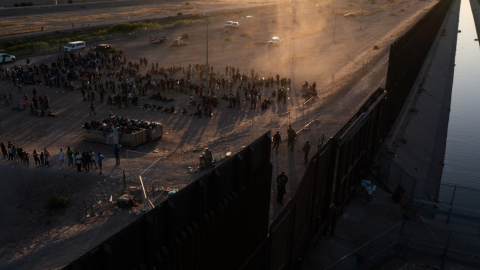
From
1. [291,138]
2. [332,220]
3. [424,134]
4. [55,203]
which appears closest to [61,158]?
[55,203]

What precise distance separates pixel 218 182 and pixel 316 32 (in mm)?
88153

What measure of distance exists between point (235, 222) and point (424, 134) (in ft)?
114

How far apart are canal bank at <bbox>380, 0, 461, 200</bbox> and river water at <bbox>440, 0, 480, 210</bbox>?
34.2 inches

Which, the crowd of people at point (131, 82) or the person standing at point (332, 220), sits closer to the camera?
the person standing at point (332, 220)

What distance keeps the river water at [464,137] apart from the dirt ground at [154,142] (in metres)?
9.48

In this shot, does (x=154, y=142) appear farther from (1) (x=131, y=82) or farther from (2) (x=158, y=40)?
(2) (x=158, y=40)

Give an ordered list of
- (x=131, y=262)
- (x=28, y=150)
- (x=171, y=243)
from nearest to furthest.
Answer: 1. (x=131, y=262)
2. (x=171, y=243)
3. (x=28, y=150)

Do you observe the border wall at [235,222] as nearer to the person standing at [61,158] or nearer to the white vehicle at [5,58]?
the person standing at [61,158]

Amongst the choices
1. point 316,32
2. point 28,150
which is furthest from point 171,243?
point 316,32

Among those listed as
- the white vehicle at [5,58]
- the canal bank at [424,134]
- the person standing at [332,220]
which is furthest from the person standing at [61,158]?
the white vehicle at [5,58]

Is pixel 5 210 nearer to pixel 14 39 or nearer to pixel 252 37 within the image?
pixel 14 39

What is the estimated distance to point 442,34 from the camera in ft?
321

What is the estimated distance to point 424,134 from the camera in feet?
126

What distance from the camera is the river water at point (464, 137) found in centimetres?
2935
